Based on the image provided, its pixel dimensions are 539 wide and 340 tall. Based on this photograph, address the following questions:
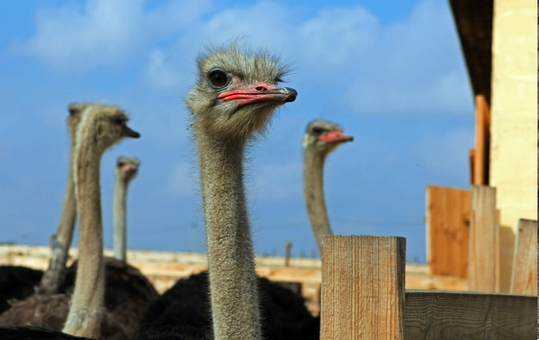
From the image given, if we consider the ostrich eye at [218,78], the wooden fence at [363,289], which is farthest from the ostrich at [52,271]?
the wooden fence at [363,289]

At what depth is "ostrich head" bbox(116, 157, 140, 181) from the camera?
10.8m

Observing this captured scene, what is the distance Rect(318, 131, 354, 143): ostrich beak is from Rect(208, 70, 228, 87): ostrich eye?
13.6 ft

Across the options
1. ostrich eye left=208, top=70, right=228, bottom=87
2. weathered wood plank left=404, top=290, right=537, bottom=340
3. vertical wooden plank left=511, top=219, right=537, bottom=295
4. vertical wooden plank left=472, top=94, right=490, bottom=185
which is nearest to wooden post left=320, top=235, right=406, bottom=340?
weathered wood plank left=404, top=290, right=537, bottom=340

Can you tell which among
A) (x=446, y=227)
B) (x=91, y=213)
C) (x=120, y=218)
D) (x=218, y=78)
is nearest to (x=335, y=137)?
(x=446, y=227)

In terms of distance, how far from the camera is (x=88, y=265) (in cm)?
560

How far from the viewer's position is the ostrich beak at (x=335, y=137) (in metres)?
7.27

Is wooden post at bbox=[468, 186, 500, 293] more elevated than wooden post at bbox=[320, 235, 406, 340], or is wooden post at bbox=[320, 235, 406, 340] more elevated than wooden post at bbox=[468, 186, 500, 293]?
wooden post at bbox=[468, 186, 500, 293]

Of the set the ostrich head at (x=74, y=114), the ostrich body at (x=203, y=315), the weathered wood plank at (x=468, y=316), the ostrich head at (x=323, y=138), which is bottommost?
the weathered wood plank at (x=468, y=316)

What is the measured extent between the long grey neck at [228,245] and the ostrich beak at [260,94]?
15 centimetres

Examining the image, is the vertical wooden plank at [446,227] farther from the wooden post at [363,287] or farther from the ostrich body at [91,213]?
the wooden post at [363,287]

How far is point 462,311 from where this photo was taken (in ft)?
8.34

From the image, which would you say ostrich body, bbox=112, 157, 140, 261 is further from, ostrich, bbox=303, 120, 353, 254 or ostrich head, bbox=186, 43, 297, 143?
ostrich head, bbox=186, 43, 297, 143

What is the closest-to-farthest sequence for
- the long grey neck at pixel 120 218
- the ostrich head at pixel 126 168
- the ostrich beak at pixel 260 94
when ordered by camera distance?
the ostrich beak at pixel 260 94 → the long grey neck at pixel 120 218 → the ostrich head at pixel 126 168

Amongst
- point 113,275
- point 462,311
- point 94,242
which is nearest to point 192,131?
point 462,311
